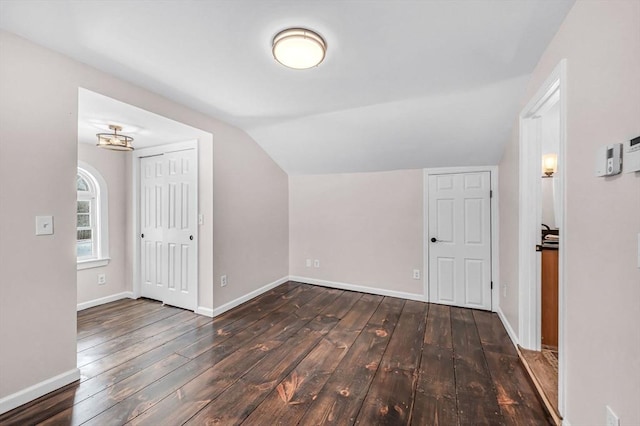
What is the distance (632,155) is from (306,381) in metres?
2.15

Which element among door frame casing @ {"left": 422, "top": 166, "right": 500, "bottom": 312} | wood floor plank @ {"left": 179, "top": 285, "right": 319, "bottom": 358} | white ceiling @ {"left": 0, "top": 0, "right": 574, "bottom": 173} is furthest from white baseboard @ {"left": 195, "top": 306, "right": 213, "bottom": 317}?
door frame casing @ {"left": 422, "top": 166, "right": 500, "bottom": 312}

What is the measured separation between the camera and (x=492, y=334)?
8.95 ft

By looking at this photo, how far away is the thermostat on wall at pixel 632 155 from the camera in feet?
3.16

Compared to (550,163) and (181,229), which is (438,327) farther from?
(181,229)

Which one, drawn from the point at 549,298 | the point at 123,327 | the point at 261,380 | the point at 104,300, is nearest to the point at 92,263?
the point at 104,300

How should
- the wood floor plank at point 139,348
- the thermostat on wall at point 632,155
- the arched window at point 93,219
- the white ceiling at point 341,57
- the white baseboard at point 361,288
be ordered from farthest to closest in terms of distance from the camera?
the white baseboard at point 361,288 → the arched window at point 93,219 → the wood floor plank at point 139,348 → the white ceiling at point 341,57 → the thermostat on wall at point 632,155

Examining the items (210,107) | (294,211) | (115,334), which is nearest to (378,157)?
(294,211)

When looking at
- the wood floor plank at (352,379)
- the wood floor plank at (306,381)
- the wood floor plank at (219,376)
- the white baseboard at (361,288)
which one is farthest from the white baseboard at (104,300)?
the wood floor plank at (352,379)

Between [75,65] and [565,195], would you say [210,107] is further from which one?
[565,195]

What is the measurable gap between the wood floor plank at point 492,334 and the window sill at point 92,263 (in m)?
Answer: 4.55

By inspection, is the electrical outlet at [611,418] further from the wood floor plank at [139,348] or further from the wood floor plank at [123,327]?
the wood floor plank at [123,327]

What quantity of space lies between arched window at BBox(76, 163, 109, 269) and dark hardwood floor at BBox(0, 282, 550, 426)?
0.78 metres

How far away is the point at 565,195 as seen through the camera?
59.2 inches

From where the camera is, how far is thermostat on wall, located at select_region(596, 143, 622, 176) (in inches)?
41.6
